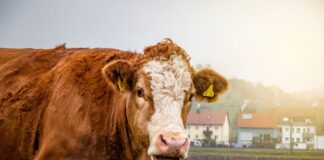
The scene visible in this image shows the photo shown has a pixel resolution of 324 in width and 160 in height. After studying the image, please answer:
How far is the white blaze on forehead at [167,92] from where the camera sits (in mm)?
3111

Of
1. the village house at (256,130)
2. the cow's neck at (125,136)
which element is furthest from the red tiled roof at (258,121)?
the cow's neck at (125,136)

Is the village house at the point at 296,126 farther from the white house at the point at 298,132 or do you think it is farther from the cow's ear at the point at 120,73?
the cow's ear at the point at 120,73

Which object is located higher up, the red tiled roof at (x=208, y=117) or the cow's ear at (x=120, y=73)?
the red tiled roof at (x=208, y=117)

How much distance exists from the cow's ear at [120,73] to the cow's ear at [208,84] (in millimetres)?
475

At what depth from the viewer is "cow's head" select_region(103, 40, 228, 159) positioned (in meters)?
3.06

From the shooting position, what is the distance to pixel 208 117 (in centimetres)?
2097

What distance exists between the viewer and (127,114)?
11.6 feet

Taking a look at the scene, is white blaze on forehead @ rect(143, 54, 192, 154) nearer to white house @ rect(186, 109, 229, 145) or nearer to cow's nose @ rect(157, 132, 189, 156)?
cow's nose @ rect(157, 132, 189, 156)

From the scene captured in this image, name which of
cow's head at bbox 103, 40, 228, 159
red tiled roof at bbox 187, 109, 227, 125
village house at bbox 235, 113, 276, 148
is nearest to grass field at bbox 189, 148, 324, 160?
red tiled roof at bbox 187, 109, 227, 125

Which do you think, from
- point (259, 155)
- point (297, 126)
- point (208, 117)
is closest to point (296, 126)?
point (297, 126)

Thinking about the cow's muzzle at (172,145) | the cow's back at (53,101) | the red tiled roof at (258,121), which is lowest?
the cow's muzzle at (172,145)

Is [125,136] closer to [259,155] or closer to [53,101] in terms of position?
[53,101]

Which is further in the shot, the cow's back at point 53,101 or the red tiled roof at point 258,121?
the red tiled roof at point 258,121

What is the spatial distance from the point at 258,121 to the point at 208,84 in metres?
17.5
